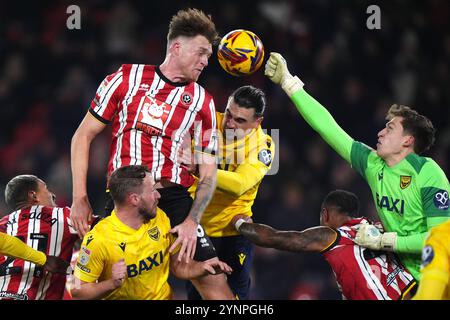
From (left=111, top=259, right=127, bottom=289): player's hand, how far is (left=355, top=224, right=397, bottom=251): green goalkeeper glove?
1468 mm

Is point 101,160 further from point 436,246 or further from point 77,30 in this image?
point 436,246

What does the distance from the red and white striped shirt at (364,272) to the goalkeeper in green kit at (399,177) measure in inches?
3.0

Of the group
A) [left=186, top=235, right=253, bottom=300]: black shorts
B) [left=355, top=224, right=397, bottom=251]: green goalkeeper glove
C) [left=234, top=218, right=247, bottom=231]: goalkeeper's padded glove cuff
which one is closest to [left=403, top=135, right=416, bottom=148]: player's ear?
[left=355, top=224, right=397, bottom=251]: green goalkeeper glove

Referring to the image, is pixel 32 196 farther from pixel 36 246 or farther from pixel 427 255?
pixel 427 255

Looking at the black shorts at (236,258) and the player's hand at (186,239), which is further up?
the player's hand at (186,239)

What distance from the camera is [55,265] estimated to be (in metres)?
4.96

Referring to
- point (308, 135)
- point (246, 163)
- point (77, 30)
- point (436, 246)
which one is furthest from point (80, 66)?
point (436, 246)

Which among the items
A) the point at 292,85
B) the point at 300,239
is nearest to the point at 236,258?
the point at 300,239

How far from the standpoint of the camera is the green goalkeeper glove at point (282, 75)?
17.1 ft

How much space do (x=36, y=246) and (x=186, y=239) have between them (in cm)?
120

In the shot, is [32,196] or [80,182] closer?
[80,182]

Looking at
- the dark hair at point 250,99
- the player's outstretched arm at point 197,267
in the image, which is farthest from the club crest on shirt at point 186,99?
the player's outstretched arm at point 197,267

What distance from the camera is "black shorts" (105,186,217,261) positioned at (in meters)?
4.71

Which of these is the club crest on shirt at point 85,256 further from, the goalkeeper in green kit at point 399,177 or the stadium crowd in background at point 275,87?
the stadium crowd in background at point 275,87
